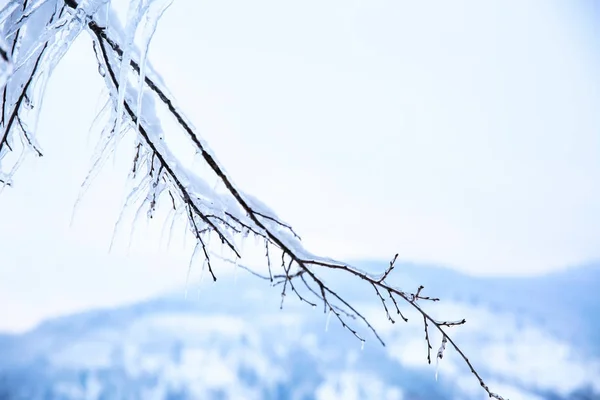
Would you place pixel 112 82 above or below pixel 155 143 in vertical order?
above

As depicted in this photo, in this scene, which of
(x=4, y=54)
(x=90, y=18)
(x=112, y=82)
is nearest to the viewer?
(x=4, y=54)

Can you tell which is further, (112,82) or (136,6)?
(112,82)

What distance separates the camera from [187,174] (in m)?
2.25

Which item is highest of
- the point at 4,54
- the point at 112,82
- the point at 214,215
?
the point at 112,82

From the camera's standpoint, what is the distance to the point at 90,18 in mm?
1631

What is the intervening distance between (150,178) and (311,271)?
3.04 feet

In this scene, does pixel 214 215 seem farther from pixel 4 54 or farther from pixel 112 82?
pixel 4 54

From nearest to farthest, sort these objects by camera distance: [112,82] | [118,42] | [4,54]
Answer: [4,54] < [118,42] < [112,82]

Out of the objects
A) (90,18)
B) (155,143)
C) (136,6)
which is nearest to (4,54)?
(136,6)

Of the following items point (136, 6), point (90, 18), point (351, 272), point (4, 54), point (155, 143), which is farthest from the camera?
point (351, 272)

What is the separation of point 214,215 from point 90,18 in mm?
1038

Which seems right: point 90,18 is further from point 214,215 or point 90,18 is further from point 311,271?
point 311,271

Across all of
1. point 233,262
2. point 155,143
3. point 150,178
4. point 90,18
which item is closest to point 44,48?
point 90,18

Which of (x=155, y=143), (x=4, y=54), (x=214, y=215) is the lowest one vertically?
(x=4, y=54)
